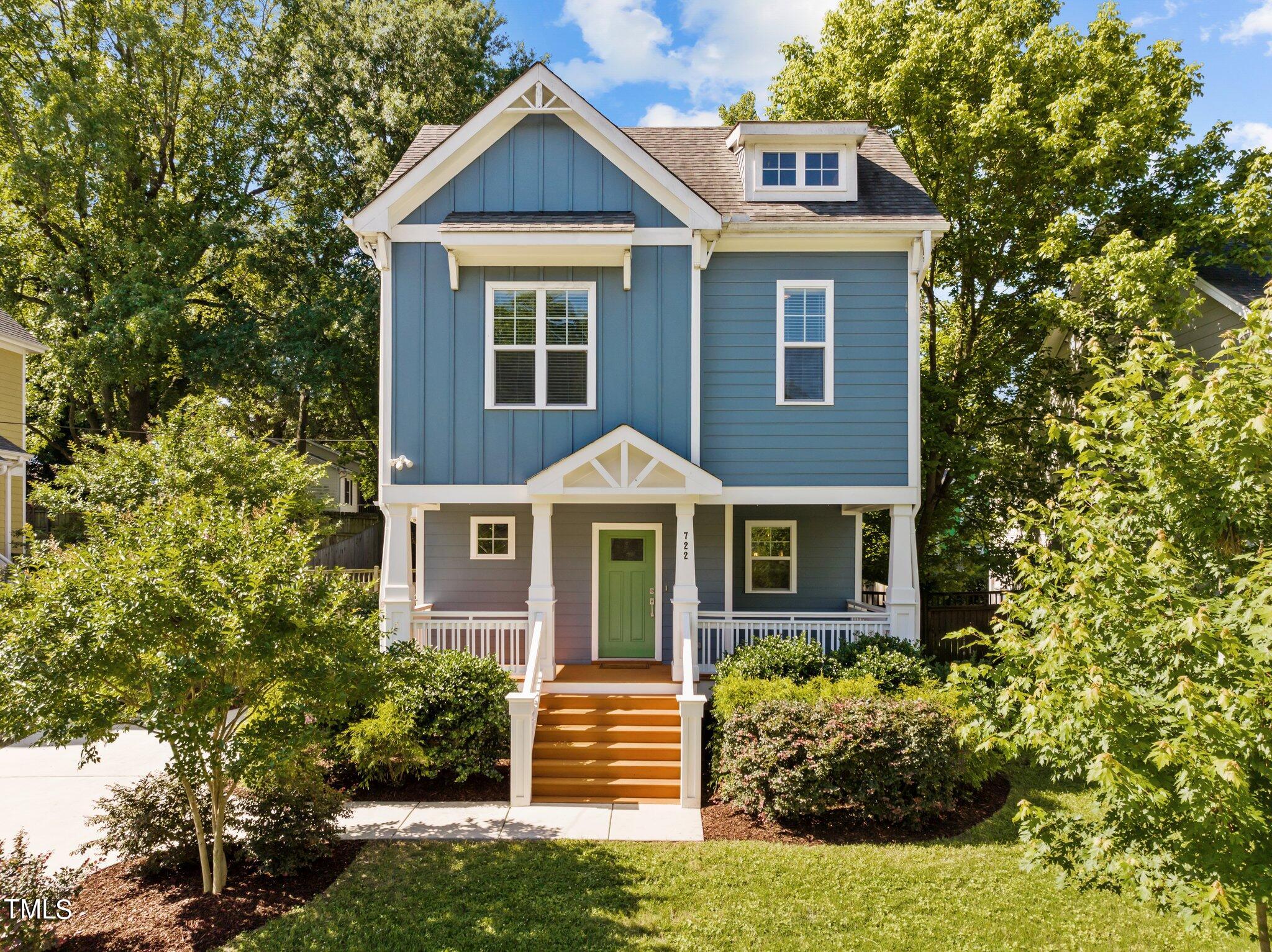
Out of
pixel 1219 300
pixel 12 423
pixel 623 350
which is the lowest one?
pixel 12 423

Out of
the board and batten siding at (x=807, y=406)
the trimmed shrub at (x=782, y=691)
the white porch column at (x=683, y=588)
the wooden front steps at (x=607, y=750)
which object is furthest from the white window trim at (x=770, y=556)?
the trimmed shrub at (x=782, y=691)

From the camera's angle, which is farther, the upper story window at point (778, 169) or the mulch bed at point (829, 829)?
the upper story window at point (778, 169)

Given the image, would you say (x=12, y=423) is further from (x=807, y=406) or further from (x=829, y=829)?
(x=829, y=829)

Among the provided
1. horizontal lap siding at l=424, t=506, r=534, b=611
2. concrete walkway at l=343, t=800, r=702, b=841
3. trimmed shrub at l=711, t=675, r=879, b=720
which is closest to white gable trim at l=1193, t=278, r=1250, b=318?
trimmed shrub at l=711, t=675, r=879, b=720

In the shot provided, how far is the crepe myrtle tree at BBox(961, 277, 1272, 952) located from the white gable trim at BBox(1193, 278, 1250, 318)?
9373mm

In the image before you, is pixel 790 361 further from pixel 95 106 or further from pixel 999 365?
pixel 95 106

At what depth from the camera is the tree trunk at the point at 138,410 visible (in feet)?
75.8

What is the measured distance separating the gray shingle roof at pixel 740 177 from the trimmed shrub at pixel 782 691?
22.0 ft

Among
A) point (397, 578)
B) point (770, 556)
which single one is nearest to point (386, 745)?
point (397, 578)

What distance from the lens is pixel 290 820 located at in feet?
24.0

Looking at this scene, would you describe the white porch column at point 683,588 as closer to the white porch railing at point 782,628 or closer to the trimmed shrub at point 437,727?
the white porch railing at point 782,628

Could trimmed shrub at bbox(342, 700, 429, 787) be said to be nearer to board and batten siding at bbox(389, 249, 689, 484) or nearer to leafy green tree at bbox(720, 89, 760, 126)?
board and batten siding at bbox(389, 249, 689, 484)

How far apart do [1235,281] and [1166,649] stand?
13.1m

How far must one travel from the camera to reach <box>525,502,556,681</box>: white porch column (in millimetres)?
10875
